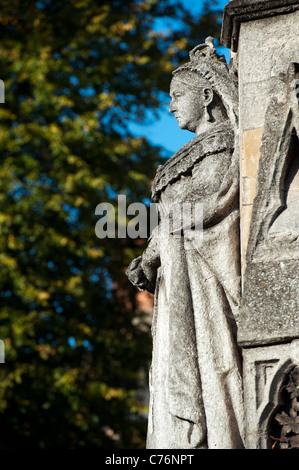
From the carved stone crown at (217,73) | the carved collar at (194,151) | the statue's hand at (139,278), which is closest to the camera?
the carved collar at (194,151)

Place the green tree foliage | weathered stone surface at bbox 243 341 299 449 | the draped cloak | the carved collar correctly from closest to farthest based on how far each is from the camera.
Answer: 1. weathered stone surface at bbox 243 341 299 449
2. the draped cloak
3. the carved collar
4. the green tree foliage

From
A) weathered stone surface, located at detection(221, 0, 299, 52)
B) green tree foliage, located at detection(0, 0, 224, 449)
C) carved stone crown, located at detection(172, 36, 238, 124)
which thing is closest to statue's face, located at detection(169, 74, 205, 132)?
carved stone crown, located at detection(172, 36, 238, 124)

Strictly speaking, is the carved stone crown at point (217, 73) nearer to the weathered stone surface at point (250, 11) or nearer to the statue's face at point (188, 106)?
the statue's face at point (188, 106)

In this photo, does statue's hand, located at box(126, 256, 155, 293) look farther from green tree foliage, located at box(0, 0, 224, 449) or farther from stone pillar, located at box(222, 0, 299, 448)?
green tree foliage, located at box(0, 0, 224, 449)

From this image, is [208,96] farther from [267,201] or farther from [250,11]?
[267,201]

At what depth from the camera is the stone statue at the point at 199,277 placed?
5543 mm

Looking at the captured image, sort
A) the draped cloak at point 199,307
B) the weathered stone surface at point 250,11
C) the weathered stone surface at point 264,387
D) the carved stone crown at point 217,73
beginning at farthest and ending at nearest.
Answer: the carved stone crown at point 217,73 → the weathered stone surface at point 250,11 → the draped cloak at point 199,307 → the weathered stone surface at point 264,387

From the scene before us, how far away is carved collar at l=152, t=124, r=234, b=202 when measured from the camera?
6.13 metres

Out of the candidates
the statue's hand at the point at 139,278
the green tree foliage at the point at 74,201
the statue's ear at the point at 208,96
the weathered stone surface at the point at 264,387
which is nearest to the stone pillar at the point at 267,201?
the weathered stone surface at the point at 264,387

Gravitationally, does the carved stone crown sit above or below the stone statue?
above

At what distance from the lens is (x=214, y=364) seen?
5582 millimetres

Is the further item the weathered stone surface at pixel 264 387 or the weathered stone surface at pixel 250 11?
the weathered stone surface at pixel 250 11

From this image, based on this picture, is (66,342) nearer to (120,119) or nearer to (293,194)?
(120,119)

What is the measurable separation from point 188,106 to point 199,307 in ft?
4.70
